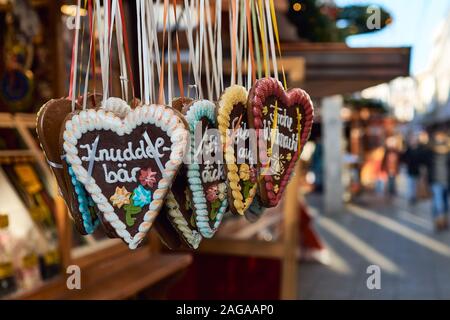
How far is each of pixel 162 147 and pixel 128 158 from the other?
0.08 metres

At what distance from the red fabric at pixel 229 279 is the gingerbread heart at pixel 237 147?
3.35 m

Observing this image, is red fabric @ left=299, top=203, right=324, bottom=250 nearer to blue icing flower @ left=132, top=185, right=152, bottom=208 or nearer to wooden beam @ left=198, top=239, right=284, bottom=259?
wooden beam @ left=198, top=239, right=284, bottom=259

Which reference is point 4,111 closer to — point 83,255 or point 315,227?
point 83,255

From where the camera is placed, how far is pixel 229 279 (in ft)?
15.1

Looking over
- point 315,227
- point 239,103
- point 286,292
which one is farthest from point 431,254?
point 239,103

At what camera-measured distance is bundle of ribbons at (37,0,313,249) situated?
43.3 inches

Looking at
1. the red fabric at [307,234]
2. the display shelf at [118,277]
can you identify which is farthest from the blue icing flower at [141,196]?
the red fabric at [307,234]

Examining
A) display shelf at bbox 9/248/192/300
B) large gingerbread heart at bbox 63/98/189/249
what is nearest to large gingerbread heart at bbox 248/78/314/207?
large gingerbread heart at bbox 63/98/189/249

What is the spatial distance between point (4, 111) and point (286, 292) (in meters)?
2.45

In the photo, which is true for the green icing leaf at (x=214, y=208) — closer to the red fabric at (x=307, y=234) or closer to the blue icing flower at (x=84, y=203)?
the blue icing flower at (x=84, y=203)

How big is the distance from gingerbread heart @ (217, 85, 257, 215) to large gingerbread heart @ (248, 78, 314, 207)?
2cm

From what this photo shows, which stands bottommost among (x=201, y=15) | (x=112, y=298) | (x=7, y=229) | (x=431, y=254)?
(x=431, y=254)

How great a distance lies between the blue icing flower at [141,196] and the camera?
1.13 meters
